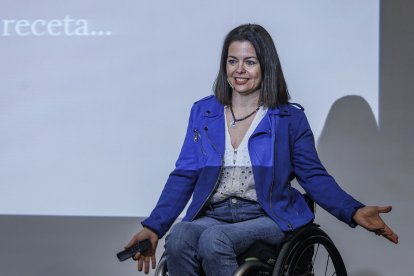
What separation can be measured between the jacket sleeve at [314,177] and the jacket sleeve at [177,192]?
32cm

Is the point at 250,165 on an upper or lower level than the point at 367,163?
upper

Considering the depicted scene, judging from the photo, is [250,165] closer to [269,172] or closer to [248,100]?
[269,172]

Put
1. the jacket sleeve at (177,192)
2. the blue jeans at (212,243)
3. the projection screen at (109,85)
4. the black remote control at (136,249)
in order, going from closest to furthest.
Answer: the blue jeans at (212,243) < the black remote control at (136,249) < the jacket sleeve at (177,192) < the projection screen at (109,85)

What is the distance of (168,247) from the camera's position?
234 centimetres

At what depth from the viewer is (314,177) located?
8.45 ft

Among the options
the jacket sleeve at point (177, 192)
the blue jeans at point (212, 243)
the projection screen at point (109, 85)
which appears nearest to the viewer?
the blue jeans at point (212, 243)

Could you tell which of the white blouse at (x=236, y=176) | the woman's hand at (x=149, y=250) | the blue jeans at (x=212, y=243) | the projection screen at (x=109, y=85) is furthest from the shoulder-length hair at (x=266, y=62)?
the projection screen at (x=109, y=85)

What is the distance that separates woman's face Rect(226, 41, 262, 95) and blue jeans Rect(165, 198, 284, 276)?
0.42 metres

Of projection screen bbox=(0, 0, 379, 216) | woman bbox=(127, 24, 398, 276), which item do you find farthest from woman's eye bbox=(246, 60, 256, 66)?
projection screen bbox=(0, 0, 379, 216)

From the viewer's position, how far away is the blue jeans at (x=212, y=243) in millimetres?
2293

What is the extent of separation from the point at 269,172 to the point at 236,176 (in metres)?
0.10

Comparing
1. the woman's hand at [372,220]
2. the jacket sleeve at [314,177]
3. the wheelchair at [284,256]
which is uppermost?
the jacket sleeve at [314,177]

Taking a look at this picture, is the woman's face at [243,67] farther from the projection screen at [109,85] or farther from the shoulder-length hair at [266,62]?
the projection screen at [109,85]

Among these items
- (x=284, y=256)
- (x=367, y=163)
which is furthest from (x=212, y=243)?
(x=367, y=163)
